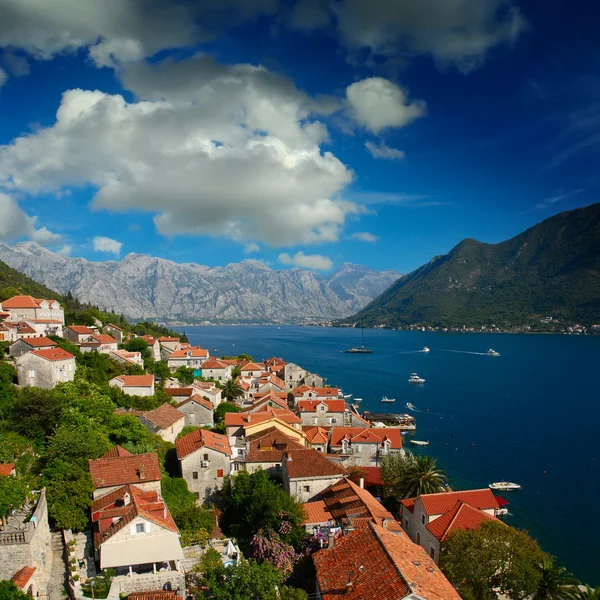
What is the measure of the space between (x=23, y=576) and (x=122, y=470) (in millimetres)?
8812

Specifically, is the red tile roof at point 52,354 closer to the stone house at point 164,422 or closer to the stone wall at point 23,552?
the stone house at point 164,422

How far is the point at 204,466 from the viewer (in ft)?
104

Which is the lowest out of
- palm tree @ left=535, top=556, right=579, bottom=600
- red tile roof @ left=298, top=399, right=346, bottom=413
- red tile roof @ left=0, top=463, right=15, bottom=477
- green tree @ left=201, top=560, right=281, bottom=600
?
palm tree @ left=535, top=556, right=579, bottom=600

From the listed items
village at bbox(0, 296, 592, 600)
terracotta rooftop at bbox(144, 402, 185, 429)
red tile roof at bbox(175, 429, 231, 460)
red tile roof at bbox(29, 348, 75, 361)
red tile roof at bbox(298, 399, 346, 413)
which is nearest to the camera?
village at bbox(0, 296, 592, 600)

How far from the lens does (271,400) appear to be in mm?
59875

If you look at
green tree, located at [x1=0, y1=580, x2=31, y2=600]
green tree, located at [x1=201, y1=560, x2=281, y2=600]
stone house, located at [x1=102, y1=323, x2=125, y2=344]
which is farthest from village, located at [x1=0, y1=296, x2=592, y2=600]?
stone house, located at [x1=102, y1=323, x2=125, y2=344]

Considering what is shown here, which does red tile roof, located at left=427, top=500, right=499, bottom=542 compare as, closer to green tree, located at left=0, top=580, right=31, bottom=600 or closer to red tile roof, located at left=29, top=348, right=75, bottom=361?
green tree, located at left=0, top=580, right=31, bottom=600

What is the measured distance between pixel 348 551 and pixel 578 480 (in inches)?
1823

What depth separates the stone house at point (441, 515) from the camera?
27.3 m

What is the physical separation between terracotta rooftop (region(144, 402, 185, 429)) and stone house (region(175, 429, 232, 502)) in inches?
325

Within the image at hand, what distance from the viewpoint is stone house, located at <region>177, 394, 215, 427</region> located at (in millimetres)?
48312

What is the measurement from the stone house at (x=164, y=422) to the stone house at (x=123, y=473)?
473 inches

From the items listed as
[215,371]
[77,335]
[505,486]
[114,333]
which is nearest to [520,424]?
[505,486]

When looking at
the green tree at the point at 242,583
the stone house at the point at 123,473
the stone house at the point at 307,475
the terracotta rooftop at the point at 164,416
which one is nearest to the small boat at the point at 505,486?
the stone house at the point at 307,475
